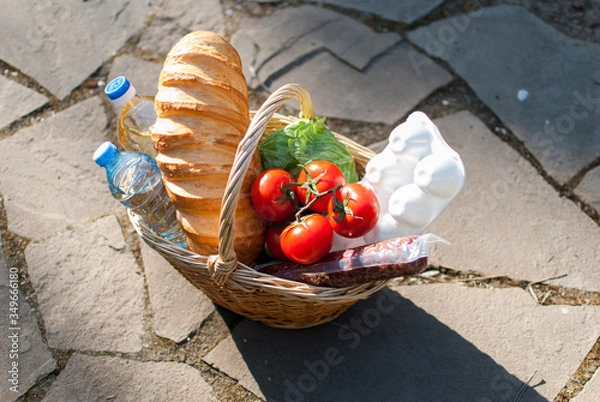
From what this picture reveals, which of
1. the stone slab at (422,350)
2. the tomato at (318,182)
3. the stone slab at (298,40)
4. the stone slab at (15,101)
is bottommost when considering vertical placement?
the stone slab at (422,350)

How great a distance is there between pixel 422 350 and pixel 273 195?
2.67 ft

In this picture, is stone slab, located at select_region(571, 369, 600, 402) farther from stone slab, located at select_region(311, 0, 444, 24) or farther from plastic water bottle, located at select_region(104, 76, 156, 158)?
stone slab, located at select_region(311, 0, 444, 24)

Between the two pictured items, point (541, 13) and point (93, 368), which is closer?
point (93, 368)

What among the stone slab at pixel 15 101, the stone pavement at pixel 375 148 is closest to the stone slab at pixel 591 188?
the stone pavement at pixel 375 148

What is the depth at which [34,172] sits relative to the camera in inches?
95.7

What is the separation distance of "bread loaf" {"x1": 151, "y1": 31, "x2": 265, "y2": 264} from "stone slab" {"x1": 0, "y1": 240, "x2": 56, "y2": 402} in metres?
0.75

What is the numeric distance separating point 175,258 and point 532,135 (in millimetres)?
1763

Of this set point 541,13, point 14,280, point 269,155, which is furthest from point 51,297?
point 541,13

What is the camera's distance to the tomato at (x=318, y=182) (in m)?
1.65

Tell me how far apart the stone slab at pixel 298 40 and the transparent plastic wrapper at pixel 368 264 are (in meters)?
1.35

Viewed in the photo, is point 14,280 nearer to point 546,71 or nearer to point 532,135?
point 532,135

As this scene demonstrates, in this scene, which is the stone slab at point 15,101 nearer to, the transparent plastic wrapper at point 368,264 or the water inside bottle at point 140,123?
the water inside bottle at point 140,123

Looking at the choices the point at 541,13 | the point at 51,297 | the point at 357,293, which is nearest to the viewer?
the point at 357,293

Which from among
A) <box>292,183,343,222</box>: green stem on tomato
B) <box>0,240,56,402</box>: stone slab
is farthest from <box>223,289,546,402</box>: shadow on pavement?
<box>0,240,56,402</box>: stone slab
